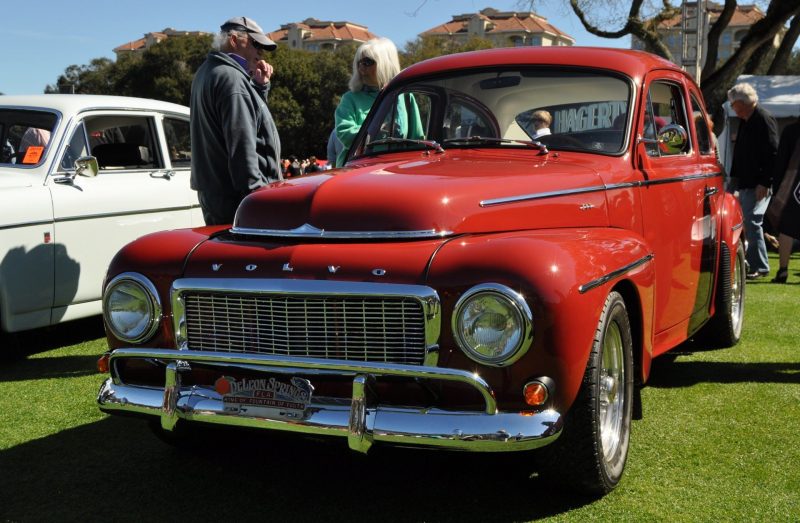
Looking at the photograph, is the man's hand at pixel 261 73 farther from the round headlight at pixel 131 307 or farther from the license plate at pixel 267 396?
the license plate at pixel 267 396

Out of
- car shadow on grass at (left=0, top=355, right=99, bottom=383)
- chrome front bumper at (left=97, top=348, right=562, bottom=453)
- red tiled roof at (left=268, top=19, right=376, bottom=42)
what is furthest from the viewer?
red tiled roof at (left=268, top=19, right=376, bottom=42)

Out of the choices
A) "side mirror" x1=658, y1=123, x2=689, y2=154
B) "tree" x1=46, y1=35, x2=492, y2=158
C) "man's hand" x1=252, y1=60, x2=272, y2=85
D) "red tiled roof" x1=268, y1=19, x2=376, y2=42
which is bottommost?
"tree" x1=46, y1=35, x2=492, y2=158

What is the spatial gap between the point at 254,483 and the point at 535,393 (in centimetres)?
139

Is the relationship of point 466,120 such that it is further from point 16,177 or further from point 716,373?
point 16,177

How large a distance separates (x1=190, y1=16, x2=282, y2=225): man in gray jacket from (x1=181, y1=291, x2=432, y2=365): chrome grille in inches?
60.1

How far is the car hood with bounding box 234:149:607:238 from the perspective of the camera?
3330mm

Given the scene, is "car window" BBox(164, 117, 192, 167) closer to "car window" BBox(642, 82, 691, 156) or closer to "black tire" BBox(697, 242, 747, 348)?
"car window" BBox(642, 82, 691, 156)

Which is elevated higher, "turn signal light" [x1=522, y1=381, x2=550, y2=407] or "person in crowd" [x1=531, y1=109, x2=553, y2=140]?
"person in crowd" [x1=531, y1=109, x2=553, y2=140]

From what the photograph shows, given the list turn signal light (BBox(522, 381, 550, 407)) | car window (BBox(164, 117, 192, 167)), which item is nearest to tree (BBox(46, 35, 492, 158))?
car window (BBox(164, 117, 192, 167))

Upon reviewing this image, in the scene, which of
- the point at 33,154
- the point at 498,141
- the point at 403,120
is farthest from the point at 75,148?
the point at 498,141

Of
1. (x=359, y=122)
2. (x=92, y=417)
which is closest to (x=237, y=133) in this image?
(x=359, y=122)

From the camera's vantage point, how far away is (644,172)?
168 inches

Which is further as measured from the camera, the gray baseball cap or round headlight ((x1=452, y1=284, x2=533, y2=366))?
the gray baseball cap

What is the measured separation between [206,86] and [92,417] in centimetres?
190
